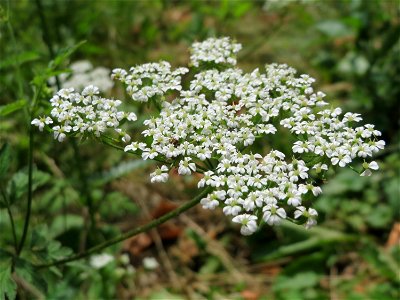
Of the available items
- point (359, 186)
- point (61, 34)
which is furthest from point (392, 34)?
point (61, 34)

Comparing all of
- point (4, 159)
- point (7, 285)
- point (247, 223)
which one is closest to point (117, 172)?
point (4, 159)

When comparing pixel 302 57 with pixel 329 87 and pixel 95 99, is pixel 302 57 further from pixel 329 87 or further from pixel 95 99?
pixel 95 99

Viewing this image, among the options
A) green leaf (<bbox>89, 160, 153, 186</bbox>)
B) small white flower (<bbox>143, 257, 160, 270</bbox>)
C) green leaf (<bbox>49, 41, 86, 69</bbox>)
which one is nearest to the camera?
green leaf (<bbox>49, 41, 86, 69</bbox>)

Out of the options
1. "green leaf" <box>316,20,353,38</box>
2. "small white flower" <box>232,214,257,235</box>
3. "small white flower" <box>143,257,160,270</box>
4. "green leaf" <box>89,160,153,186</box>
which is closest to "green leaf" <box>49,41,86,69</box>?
"small white flower" <box>232,214,257,235</box>

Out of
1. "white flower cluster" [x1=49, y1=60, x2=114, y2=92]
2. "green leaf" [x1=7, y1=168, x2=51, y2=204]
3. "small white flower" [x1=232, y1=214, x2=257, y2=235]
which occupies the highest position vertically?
"white flower cluster" [x1=49, y1=60, x2=114, y2=92]

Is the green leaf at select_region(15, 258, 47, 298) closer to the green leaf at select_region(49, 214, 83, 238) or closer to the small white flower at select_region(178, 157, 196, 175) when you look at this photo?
the small white flower at select_region(178, 157, 196, 175)

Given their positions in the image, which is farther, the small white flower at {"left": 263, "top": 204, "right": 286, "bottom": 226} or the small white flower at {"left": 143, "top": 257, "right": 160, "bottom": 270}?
the small white flower at {"left": 143, "top": 257, "right": 160, "bottom": 270}

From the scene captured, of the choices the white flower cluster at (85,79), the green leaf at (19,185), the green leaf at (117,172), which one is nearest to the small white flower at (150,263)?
the green leaf at (117,172)
